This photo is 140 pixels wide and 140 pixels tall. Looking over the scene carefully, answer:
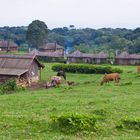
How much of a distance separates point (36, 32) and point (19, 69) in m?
80.8

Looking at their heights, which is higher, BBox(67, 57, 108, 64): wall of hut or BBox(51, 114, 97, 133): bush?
BBox(67, 57, 108, 64): wall of hut

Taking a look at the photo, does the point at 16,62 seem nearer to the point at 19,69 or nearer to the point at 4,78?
the point at 19,69

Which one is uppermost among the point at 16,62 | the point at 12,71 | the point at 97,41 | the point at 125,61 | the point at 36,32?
the point at 36,32

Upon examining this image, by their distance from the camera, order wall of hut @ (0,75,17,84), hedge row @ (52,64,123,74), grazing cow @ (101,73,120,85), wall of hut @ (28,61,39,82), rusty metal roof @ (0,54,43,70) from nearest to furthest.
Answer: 1. grazing cow @ (101,73,120,85)
2. wall of hut @ (0,75,17,84)
3. rusty metal roof @ (0,54,43,70)
4. wall of hut @ (28,61,39,82)
5. hedge row @ (52,64,123,74)

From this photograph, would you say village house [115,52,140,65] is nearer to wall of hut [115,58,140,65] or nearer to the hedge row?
wall of hut [115,58,140,65]

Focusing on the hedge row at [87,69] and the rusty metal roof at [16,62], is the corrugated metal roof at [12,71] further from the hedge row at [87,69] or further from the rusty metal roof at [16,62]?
the hedge row at [87,69]

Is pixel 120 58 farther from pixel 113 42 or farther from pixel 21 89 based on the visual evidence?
pixel 21 89

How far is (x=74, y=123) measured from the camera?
45.9 feet

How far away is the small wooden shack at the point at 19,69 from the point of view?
43.0 meters

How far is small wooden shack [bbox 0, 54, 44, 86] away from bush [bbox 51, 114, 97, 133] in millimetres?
28073

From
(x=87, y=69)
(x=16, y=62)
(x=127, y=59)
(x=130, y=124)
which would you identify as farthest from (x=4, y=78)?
(x=127, y=59)

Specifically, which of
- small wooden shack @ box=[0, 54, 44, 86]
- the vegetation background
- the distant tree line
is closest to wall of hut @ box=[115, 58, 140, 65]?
the vegetation background

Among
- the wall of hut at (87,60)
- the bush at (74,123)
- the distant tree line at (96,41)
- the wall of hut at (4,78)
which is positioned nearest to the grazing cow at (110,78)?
the wall of hut at (4,78)

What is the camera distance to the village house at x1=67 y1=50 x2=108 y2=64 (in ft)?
283
